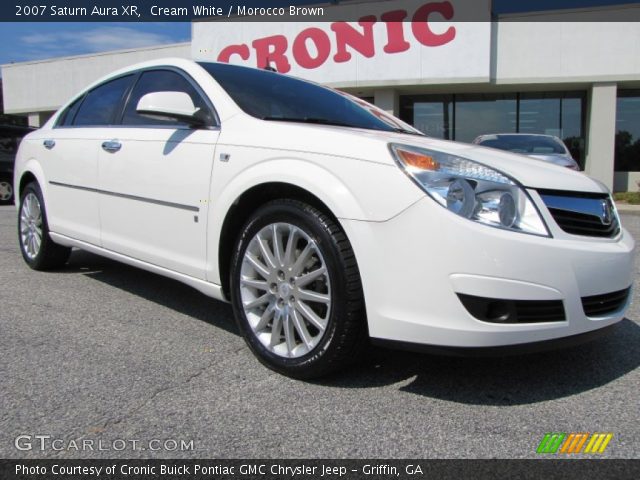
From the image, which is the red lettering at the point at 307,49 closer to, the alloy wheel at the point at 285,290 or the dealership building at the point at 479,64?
the dealership building at the point at 479,64

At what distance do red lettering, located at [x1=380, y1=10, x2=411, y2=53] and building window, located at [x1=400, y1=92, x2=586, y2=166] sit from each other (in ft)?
6.30

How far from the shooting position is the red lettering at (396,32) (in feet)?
48.6

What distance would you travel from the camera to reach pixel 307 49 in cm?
1578

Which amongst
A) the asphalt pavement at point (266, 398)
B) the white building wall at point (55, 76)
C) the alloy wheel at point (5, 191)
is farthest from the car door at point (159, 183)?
the white building wall at point (55, 76)

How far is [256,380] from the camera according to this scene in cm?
271

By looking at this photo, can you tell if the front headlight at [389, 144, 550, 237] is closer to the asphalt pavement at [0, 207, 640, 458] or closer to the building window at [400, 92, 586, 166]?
the asphalt pavement at [0, 207, 640, 458]

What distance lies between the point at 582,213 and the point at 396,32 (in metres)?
13.4

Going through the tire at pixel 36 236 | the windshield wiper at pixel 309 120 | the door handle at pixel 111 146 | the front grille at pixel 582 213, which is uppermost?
the windshield wiper at pixel 309 120

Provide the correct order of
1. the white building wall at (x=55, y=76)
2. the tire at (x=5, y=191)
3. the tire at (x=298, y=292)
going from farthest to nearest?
the white building wall at (x=55, y=76) < the tire at (x=5, y=191) < the tire at (x=298, y=292)

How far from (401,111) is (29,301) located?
13889 millimetres

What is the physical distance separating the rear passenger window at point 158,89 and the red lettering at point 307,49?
12355mm

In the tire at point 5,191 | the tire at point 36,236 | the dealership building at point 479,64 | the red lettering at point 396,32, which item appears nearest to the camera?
the tire at point 36,236

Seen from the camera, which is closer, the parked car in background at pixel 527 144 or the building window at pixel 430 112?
the parked car in background at pixel 527 144

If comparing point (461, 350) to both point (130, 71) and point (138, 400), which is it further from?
point (130, 71)
